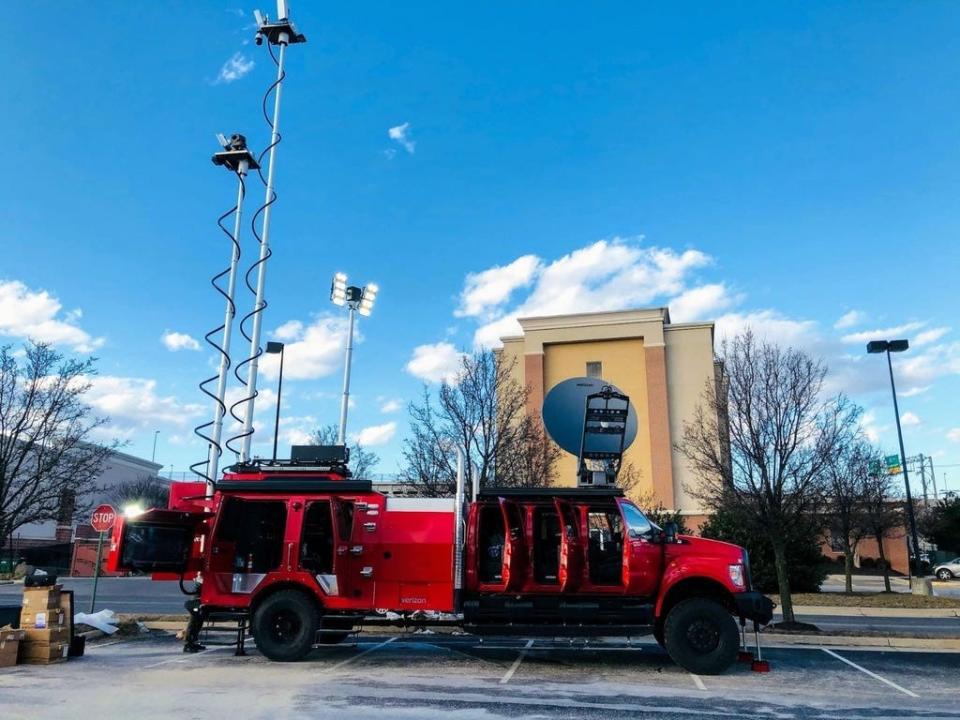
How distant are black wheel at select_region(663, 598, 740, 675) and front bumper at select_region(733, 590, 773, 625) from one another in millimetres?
252

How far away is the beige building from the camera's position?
44.6 meters

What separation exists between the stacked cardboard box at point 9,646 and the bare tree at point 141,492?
46.1 m

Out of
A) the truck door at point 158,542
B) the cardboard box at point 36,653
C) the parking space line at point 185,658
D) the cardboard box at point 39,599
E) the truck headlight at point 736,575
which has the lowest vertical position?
the parking space line at point 185,658

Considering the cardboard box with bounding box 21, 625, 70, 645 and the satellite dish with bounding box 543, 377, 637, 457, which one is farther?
the satellite dish with bounding box 543, 377, 637, 457

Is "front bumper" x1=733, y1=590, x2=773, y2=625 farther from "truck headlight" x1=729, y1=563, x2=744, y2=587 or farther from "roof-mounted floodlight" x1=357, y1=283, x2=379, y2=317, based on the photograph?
"roof-mounted floodlight" x1=357, y1=283, x2=379, y2=317

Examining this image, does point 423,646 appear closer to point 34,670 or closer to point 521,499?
point 521,499

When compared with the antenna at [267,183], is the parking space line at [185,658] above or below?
below

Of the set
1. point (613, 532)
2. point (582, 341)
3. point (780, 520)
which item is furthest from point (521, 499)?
Result: point (582, 341)

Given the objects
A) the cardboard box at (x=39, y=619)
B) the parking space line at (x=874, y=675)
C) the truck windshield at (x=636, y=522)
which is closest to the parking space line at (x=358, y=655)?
the cardboard box at (x=39, y=619)

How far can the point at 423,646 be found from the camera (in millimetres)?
12875

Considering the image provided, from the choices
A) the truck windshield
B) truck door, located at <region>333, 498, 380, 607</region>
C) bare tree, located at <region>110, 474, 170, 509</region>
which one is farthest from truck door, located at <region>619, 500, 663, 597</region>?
bare tree, located at <region>110, 474, 170, 509</region>

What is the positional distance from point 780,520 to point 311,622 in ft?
36.4

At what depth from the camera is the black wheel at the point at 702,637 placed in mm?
10117

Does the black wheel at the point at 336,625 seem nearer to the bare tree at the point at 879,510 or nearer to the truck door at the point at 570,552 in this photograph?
the truck door at the point at 570,552
